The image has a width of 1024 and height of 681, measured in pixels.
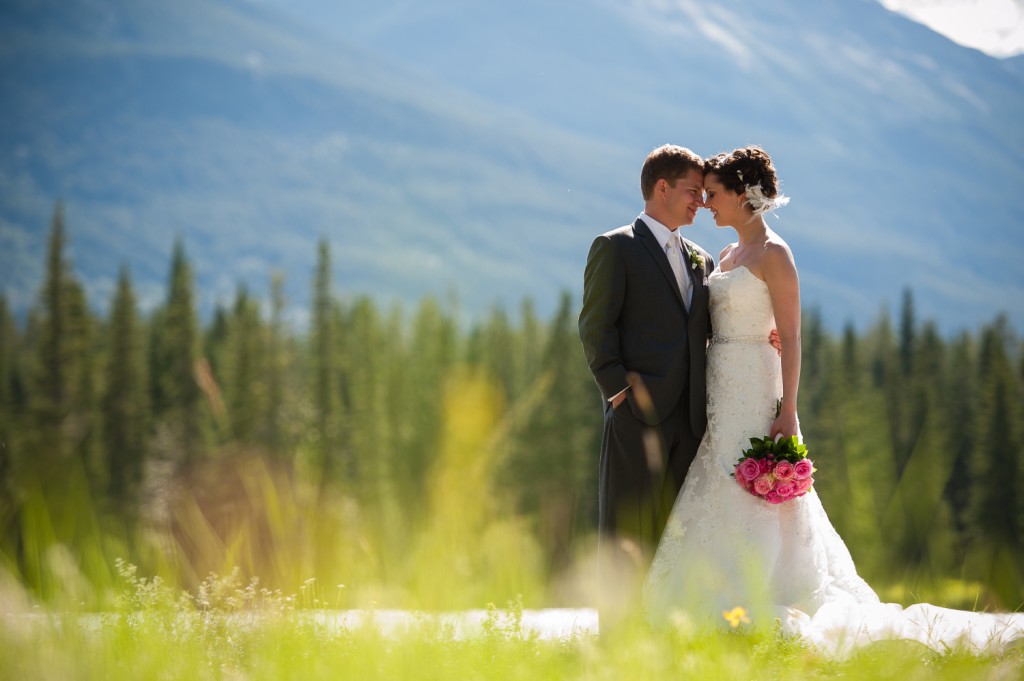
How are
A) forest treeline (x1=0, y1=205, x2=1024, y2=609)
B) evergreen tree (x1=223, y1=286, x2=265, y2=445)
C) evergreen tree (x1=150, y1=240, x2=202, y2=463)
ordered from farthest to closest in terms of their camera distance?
1. evergreen tree (x1=150, y1=240, x2=202, y2=463)
2. evergreen tree (x1=223, y1=286, x2=265, y2=445)
3. forest treeline (x1=0, y1=205, x2=1024, y2=609)

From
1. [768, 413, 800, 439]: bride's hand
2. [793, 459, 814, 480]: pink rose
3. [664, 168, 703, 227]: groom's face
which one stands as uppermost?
[664, 168, 703, 227]: groom's face

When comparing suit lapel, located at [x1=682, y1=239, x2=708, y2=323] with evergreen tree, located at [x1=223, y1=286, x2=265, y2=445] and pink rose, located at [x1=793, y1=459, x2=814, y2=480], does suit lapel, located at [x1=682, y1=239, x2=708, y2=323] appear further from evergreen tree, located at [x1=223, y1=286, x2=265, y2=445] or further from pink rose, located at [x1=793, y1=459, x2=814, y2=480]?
evergreen tree, located at [x1=223, y1=286, x2=265, y2=445]

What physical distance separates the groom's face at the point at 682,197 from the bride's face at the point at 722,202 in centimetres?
8

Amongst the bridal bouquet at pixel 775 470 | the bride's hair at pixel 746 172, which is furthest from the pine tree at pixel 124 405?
the bridal bouquet at pixel 775 470

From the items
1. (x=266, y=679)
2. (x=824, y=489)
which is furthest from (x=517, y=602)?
(x=824, y=489)

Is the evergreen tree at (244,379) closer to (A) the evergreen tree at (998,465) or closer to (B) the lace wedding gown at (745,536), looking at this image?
(A) the evergreen tree at (998,465)

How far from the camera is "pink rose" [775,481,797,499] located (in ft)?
19.0

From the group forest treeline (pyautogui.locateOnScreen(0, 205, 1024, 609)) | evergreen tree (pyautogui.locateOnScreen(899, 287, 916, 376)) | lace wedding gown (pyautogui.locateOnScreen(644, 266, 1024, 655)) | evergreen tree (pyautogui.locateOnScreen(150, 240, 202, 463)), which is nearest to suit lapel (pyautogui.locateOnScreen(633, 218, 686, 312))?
lace wedding gown (pyautogui.locateOnScreen(644, 266, 1024, 655))

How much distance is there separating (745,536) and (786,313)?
1.35 m

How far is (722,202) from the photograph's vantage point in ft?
20.3

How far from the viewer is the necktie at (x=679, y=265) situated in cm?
620

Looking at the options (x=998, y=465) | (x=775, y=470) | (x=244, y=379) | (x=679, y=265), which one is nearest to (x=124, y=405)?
(x=244, y=379)

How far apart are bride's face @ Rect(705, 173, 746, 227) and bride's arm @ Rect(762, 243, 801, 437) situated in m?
0.29

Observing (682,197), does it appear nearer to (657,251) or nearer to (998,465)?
(657,251)
